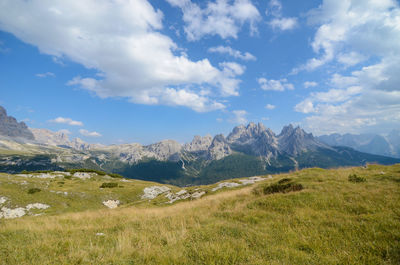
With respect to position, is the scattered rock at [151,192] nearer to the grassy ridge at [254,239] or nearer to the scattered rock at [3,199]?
the scattered rock at [3,199]

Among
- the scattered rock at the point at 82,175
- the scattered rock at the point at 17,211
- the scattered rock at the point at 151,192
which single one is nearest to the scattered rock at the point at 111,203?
the scattered rock at the point at 151,192

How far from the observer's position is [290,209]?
11.3 meters

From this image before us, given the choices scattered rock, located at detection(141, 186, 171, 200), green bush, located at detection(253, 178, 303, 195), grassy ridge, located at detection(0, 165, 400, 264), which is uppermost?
grassy ridge, located at detection(0, 165, 400, 264)

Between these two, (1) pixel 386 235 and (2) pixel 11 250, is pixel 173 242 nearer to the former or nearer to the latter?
(2) pixel 11 250

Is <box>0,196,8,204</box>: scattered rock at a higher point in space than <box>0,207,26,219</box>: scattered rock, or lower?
higher

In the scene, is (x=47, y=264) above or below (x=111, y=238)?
above

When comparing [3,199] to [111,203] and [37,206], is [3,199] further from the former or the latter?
[111,203]

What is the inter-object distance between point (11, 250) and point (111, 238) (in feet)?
11.5

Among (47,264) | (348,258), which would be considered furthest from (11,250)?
(348,258)

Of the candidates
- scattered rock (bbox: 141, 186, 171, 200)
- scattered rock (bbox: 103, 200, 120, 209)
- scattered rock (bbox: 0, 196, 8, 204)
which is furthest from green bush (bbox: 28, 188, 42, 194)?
scattered rock (bbox: 141, 186, 171, 200)

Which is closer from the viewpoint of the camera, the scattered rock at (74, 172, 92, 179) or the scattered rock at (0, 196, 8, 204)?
the scattered rock at (0, 196, 8, 204)

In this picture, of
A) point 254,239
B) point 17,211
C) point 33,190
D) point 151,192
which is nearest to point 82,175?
point 33,190

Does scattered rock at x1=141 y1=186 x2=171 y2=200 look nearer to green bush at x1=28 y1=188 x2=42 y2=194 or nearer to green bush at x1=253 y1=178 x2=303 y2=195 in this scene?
green bush at x1=28 y1=188 x2=42 y2=194

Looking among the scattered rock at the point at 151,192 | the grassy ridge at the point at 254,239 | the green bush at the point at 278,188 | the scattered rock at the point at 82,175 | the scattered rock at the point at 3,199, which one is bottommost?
the scattered rock at the point at 151,192
